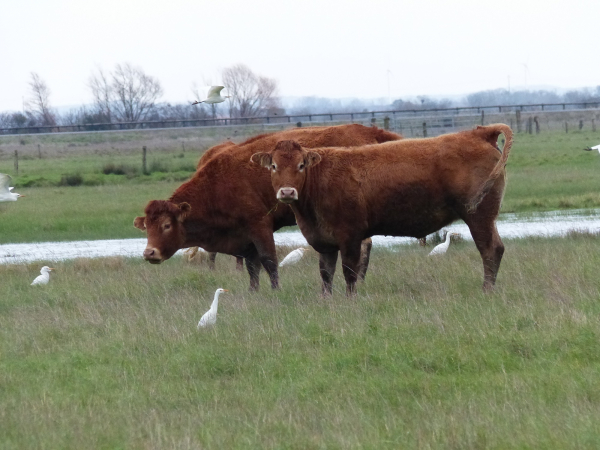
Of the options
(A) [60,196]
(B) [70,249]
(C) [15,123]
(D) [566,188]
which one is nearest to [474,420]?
(B) [70,249]

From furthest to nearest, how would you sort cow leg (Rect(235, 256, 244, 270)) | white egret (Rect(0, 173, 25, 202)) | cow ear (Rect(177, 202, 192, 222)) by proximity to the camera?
white egret (Rect(0, 173, 25, 202)) < cow leg (Rect(235, 256, 244, 270)) < cow ear (Rect(177, 202, 192, 222))

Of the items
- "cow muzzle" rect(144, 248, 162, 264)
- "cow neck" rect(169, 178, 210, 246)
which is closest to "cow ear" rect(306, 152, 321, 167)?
"cow neck" rect(169, 178, 210, 246)

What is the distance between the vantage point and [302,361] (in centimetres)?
736

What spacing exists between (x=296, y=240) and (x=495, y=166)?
8372 mm

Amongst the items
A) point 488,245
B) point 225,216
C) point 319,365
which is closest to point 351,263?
point 488,245

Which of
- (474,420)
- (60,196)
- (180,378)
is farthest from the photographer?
(60,196)

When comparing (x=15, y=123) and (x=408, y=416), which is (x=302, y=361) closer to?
(x=408, y=416)

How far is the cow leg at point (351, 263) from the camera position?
10203 mm

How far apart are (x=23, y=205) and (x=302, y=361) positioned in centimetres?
1979

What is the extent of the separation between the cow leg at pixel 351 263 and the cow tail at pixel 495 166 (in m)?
1.30

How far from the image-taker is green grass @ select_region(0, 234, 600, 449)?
567cm

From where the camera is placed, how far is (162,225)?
11352 millimetres

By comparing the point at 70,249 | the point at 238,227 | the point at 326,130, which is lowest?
the point at 70,249

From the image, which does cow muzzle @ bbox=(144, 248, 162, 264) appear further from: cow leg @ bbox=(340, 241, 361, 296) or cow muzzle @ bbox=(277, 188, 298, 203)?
cow leg @ bbox=(340, 241, 361, 296)
